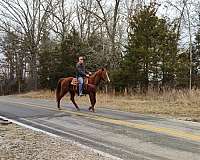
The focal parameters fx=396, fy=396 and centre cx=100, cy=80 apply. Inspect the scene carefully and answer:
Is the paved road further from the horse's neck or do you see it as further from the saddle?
the horse's neck

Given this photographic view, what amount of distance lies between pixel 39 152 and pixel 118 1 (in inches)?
1266

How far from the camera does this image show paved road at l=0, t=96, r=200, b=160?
25.6 ft

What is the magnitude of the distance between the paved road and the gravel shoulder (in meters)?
0.49

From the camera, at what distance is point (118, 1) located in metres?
38.6

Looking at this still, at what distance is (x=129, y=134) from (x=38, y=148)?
2606mm

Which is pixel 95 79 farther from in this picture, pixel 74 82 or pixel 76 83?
pixel 74 82

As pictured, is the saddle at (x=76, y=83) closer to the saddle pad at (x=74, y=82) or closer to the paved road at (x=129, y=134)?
the saddle pad at (x=74, y=82)

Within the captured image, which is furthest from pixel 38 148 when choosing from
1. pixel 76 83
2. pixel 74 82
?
pixel 74 82

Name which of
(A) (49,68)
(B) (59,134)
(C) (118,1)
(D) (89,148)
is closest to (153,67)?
(C) (118,1)

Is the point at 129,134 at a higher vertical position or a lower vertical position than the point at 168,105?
lower

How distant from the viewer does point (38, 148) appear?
8.33 metres

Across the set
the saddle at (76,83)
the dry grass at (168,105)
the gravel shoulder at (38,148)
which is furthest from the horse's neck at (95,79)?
the gravel shoulder at (38,148)

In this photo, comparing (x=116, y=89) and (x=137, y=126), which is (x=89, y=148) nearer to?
(x=137, y=126)

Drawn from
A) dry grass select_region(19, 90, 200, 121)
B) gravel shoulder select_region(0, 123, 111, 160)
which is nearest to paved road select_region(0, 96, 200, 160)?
gravel shoulder select_region(0, 123, 111, 160)
